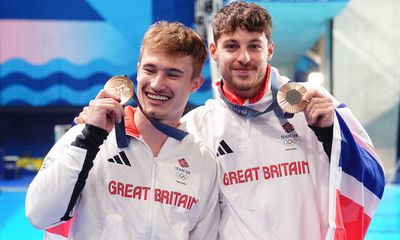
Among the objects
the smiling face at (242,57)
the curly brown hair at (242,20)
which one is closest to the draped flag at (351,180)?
the smiling face at (242,57)

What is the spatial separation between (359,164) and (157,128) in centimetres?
88

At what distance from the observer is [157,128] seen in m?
1.88

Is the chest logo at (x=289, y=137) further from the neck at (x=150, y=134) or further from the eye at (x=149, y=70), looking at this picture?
the eye at (x=149, y=70)

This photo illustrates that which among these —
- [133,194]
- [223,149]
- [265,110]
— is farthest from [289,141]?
[133,194]

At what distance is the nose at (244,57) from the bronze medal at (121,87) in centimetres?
54

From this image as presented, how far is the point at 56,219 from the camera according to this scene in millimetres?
1658

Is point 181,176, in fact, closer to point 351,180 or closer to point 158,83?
point 158,83

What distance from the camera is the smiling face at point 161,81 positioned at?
1.80 meters

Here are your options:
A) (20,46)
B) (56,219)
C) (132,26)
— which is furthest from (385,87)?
(56,219)

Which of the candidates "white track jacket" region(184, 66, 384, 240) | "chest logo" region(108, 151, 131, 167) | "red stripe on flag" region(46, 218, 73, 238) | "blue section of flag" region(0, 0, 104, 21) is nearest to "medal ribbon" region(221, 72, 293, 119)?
"white track jacket" region(184, 66, 384, 240)

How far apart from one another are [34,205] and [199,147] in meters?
0.73

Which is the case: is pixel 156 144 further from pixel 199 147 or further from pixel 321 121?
pixel 321 121

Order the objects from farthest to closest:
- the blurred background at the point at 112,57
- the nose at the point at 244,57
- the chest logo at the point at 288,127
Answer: the blurred background at the point at 112,57 → the chest logo at the point at 288,127 → the nose at the point at 244,57

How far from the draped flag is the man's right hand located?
2.92 feet
